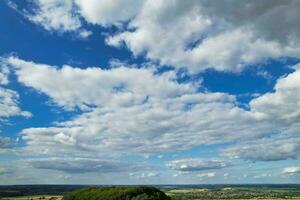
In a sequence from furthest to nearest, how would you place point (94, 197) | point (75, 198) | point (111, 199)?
point (75, 198), point (94, 197), point (111, 199)

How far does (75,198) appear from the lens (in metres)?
128

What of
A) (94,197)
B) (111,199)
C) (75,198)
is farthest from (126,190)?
(75,198)

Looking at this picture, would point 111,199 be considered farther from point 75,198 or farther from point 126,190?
point 75,198

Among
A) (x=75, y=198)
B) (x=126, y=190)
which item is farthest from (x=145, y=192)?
(x=75, y=198)

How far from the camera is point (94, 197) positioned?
11825 centimetres

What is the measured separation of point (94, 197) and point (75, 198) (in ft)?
40.6

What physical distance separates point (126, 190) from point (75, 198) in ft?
80.4

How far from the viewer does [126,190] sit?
11188 centimetres

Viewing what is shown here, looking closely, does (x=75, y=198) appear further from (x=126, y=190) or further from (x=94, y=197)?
(x=126, y=190)

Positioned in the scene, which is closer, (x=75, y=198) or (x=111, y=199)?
(x=111, y=199)

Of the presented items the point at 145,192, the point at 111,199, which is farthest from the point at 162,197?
the point at 111,199

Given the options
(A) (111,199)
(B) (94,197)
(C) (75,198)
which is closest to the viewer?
(A) (111,199)

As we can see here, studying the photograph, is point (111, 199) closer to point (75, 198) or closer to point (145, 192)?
point (145, 192)

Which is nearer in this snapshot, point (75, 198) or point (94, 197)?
point (94, 197)
